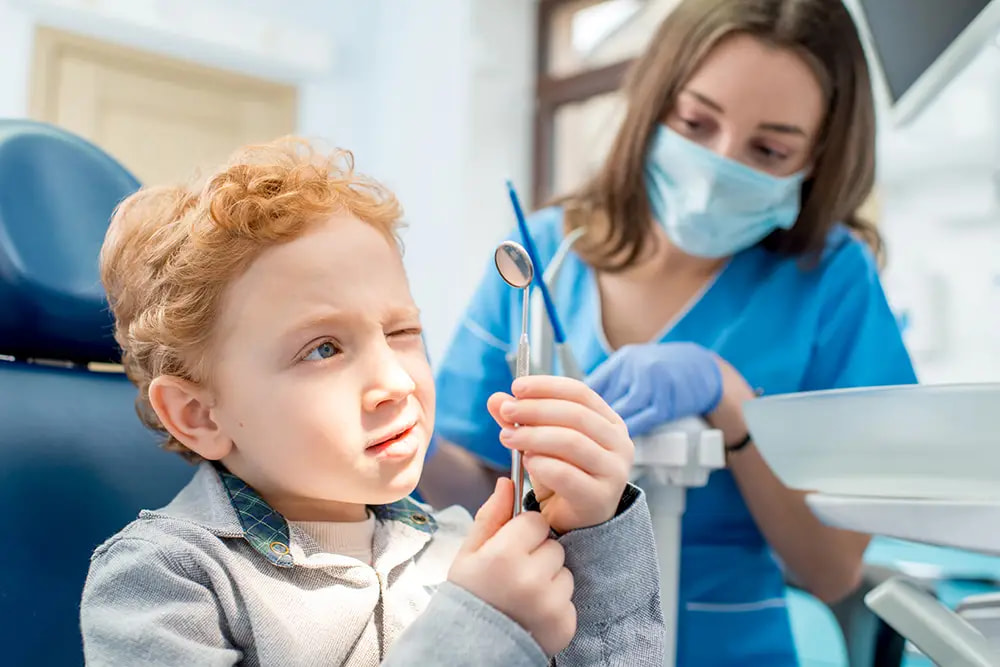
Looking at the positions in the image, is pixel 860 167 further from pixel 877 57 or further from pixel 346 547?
pixel 346 547

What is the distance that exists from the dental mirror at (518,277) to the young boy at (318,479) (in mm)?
13

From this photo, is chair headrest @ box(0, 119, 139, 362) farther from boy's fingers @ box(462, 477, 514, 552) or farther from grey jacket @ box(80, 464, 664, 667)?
boy's fingers @ box(462, 477, 514, 552)

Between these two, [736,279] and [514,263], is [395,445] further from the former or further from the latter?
[736,279]

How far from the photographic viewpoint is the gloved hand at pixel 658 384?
33.4 inches

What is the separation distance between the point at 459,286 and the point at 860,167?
2.19 m

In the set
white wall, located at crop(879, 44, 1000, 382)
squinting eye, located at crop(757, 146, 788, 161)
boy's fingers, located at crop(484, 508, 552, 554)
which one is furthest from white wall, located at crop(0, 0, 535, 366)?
boy's fingers, located at crop(484, 508, 552, 554)

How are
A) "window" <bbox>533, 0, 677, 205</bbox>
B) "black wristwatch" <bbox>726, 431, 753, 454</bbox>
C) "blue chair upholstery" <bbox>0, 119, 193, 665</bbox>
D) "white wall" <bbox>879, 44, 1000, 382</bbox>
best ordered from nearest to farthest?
"blue chair upholstery" <bbox>0, 119, 193, 665</bbox>, "black wristwatch" <bbox>726, 431, 753, 454</bbox>, "white wall" <bbox>879, 44, 1000, 382</bbox>, "window" <bbox>533, 0, 677, 205</bbox>

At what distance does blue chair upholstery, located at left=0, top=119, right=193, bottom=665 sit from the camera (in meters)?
0.78

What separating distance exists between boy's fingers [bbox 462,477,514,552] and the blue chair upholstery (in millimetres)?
452

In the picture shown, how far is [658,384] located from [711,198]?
0.30 m

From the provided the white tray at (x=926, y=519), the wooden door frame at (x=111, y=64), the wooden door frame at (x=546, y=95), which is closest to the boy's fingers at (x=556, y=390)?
the white tray at (x=926, y=519)

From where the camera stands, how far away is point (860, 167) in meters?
1.12

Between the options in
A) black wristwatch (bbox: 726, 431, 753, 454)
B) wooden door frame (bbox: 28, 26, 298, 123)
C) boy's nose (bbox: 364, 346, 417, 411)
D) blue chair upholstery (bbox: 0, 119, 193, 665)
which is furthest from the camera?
wooden door frame (bbox: 28, 26, 298, 123)

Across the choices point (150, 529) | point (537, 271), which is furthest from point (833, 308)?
point (150, 529)
